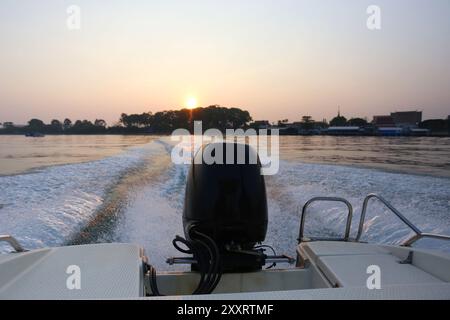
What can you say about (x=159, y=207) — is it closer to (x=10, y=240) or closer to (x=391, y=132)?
(x=10, y=240)

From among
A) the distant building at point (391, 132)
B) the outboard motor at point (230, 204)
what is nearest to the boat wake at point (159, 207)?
the outboard motor at point (230, 204)

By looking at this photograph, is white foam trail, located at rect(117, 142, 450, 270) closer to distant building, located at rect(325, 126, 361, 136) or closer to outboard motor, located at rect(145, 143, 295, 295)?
outboard motor, located at rect(145, 143, 295, 295)

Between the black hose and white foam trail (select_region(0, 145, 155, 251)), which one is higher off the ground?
the black hose

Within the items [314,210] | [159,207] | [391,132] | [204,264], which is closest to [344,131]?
[391,132]

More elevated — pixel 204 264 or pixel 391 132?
pixel 391 132

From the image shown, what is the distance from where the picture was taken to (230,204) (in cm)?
225

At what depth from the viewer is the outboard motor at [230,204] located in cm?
213

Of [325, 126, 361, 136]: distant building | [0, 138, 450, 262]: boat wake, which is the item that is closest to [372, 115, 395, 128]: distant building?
[325, 126, 361, 136]: distant building

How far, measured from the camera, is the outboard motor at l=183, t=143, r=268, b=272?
2.13m

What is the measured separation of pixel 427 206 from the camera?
4.95 m

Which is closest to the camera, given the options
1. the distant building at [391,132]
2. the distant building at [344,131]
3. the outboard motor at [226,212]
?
the outboard motor at [226,212]

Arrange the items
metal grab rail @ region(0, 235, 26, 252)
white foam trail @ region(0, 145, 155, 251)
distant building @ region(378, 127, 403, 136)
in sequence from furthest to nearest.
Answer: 1. distant building @ region(378, 127, 403, 136)
2. white foam trail @ region(0, 145, 155, 251)
3. metal grab rail @ region(0, 235, 26, 252)

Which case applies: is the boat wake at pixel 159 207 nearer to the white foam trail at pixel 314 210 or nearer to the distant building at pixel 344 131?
the white foam trail at pixel 314 210
